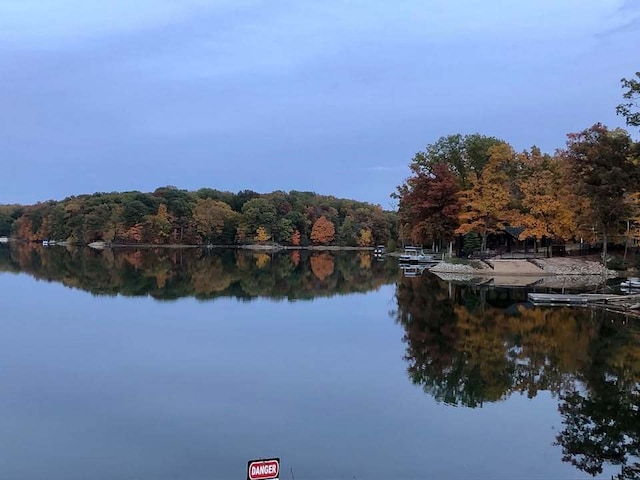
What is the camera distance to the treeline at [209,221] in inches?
4109

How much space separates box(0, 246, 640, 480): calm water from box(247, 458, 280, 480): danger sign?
3.16 m

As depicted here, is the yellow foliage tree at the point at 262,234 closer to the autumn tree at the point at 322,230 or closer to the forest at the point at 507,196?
the autumn tree at the point at 322,230

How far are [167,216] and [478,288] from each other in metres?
78.6

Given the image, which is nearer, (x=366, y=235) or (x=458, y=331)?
(x=458, y=331)

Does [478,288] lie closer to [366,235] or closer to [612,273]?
[612,273]

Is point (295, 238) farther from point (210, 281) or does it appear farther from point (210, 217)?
point (210, 281)

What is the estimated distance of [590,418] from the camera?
10992 mm

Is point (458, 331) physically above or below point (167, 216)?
below

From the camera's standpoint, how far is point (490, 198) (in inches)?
1763

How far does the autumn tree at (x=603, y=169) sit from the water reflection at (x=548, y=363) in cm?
783

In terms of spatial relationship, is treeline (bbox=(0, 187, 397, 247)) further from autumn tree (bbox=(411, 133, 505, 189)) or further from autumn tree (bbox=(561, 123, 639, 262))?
autumn tree (bbox=(561, 123, 639, 262))

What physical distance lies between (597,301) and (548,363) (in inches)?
510

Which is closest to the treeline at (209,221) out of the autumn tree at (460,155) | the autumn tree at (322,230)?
the autumn tree at (322,230)

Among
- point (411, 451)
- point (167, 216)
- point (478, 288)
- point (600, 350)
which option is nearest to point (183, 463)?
point (411, 451)
